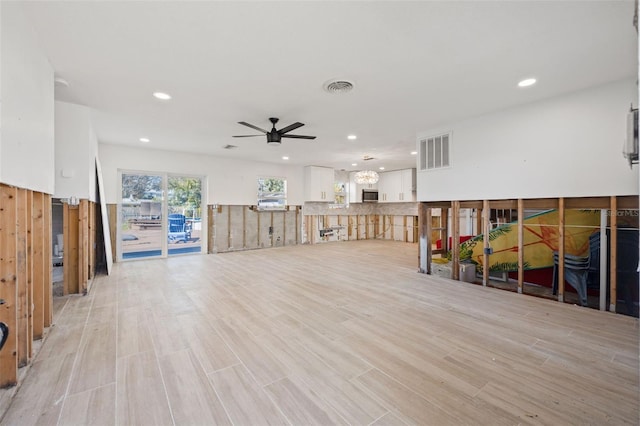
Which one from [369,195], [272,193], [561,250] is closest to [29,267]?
[561,250]

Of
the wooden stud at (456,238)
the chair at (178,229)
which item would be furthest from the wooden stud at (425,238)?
the chair at (178,229)

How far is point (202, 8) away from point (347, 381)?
2.97 m

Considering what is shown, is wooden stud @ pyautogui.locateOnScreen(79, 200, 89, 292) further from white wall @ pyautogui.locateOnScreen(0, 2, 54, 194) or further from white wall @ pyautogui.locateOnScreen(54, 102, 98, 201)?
white wall @ pyautogui.locateOnScreen(0, 2, 54, 194)

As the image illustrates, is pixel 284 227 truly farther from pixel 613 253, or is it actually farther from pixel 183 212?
pixel 613 253

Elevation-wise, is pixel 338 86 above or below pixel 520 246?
above

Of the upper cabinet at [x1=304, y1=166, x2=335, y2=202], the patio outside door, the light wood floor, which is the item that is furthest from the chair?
the upper cabinet at [x1=304, y1=166, x2=335, y2=202]

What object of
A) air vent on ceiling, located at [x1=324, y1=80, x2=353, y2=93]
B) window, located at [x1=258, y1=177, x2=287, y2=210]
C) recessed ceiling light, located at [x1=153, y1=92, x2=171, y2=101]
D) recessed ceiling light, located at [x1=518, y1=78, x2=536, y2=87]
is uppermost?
recessed ceiling light, located at [x1=153, y1=92, x2=171, y2=101]

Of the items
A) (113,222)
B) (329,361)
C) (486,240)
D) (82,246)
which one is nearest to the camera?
(329,361)

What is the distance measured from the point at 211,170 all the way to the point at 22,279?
5.78m

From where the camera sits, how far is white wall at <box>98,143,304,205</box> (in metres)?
6.20

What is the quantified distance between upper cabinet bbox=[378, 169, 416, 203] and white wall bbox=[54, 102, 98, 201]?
8.89 m

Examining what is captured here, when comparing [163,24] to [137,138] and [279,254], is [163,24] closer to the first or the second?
[137,138]

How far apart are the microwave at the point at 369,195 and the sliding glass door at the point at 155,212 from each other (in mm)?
6045

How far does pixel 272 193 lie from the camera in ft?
28.9
